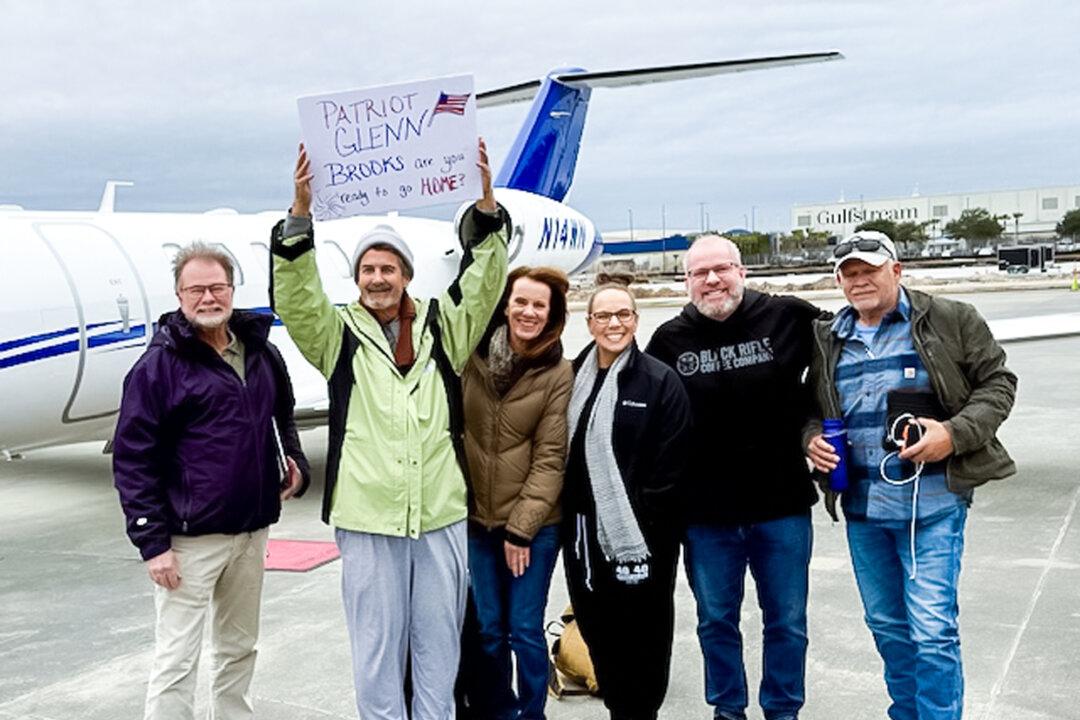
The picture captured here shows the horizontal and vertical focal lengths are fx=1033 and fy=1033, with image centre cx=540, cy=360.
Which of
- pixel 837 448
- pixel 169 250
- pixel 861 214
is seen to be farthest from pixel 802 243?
pixel 837 448

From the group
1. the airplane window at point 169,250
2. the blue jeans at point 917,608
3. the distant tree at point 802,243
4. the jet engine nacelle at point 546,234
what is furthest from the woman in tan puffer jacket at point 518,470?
the distant tree at point 802,243

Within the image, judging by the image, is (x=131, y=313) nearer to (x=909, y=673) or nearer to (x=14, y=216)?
(x=14, y=216)

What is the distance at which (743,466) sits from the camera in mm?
3848

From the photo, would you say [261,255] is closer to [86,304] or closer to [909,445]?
[86,304]

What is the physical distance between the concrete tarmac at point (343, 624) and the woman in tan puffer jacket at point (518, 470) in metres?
0.64

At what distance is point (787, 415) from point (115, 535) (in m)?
5.74

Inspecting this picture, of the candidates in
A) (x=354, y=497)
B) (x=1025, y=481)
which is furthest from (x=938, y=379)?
(x=1025, y=481)

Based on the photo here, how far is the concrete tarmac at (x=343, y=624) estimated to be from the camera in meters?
4.42

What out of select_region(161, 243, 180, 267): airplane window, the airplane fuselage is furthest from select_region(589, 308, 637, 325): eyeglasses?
select_region(161, 243, 180, 267): airplane window

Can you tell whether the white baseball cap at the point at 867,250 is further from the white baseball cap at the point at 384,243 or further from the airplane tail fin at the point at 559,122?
the airplane tail fin at the point at 559,122

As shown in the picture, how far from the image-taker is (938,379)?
3496 mm

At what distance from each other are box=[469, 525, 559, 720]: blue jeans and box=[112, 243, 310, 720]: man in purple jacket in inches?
32.3

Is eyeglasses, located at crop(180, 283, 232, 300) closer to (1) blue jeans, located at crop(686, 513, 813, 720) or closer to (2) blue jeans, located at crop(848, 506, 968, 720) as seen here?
(1) blue jeans, located at crop(686, 513, 813, 720)

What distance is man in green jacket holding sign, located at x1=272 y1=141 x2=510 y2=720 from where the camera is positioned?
3.40 metres
